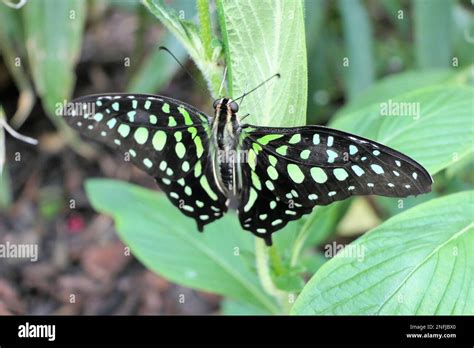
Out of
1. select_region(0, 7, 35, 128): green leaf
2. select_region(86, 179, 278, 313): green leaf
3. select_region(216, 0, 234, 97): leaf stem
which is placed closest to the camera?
select_region(216, 0, 234, 97): leaf stem

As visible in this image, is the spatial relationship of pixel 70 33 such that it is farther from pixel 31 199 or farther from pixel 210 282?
pixel 210 282

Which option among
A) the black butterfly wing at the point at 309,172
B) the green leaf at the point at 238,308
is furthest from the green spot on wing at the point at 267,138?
the green leaf at the point at 238,308

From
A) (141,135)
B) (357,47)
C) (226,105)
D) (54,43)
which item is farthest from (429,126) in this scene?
(54,43)

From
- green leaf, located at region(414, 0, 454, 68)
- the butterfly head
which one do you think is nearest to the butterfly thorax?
the butterfly head

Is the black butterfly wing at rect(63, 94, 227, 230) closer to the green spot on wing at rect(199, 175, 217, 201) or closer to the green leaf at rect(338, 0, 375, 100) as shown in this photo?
the green spot on wing at rect(199, 175, 217, 201)

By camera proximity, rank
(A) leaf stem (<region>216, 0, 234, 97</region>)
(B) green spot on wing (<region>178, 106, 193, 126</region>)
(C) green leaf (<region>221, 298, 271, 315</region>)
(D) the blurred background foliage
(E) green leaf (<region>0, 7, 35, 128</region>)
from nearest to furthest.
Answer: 1. (A) leaf stem (<region>216, 0, 234, 97</region>)
2. (B) green spot on wing (<region>178, 106, 193, 126</region>)
3. (C) green leaf (<region>221, 298, 271, 315</region>)
4. (D) the blurred background foliage
5. (E) green leaf (<region>0, 7, 35, 128</region>)

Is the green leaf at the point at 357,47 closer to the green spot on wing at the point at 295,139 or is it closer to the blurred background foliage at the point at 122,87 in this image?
the blurred background foliage at the point at 122,87

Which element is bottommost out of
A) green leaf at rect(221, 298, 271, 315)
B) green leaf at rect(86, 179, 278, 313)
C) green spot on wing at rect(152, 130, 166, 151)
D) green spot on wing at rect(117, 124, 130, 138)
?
green leaf at rect(221, 298, 271, 315)

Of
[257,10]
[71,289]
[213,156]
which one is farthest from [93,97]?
[71,289]
